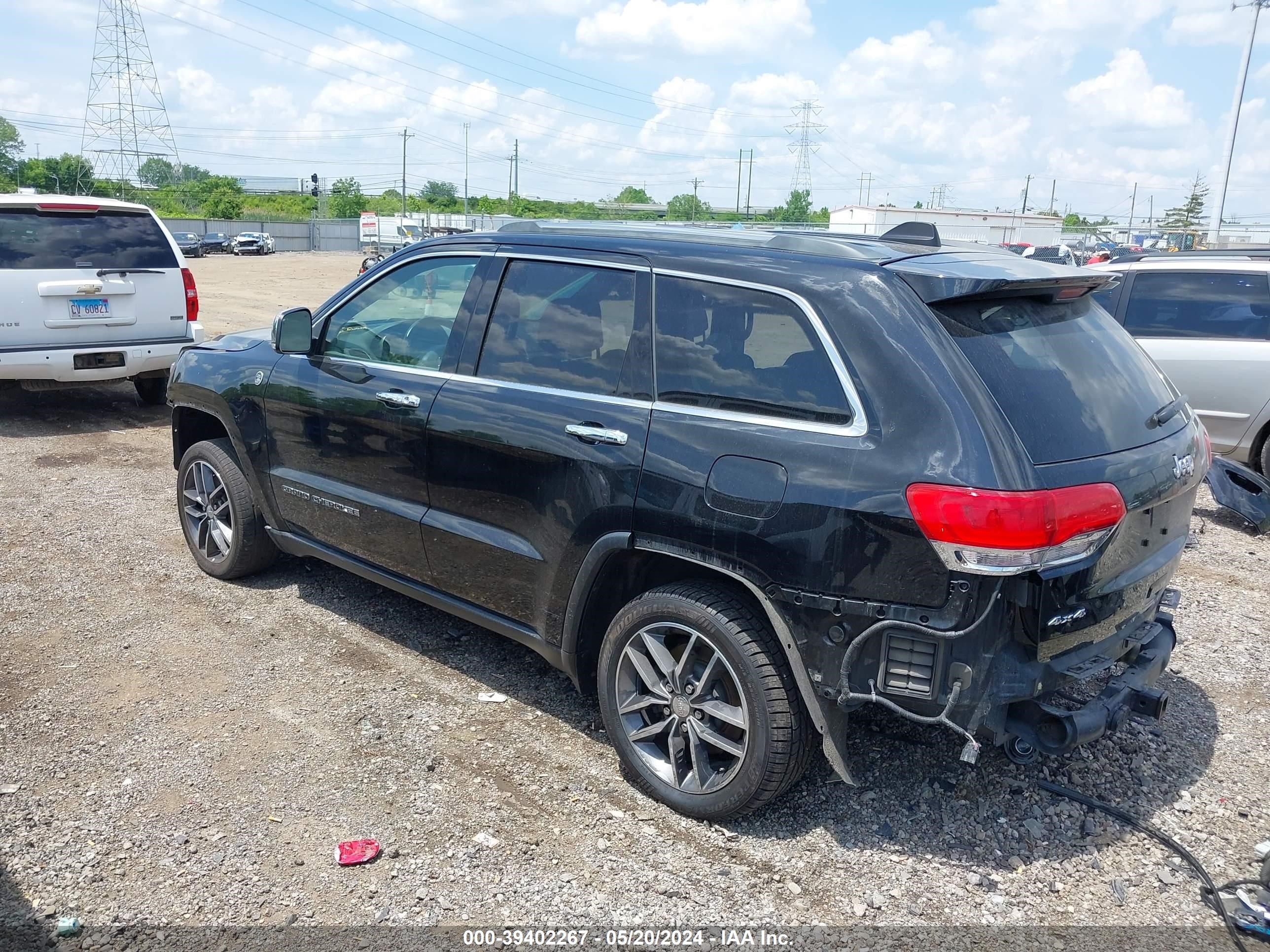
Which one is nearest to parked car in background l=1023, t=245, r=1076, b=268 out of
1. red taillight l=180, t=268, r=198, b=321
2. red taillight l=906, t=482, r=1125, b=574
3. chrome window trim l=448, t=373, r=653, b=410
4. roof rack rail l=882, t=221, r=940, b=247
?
red taillight l=180, t=268, r=198, b=321

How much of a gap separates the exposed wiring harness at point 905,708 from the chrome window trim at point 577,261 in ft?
4.90

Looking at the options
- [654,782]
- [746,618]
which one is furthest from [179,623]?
[746,618]

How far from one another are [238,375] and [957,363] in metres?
3.64

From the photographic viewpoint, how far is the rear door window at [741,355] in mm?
3141

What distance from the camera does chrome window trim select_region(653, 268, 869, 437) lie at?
9.91 ft

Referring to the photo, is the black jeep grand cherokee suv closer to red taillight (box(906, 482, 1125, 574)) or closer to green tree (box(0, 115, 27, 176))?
red taillight (box(906, 482, 1125, 574))

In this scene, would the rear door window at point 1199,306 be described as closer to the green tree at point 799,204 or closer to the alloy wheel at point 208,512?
the alloy wheel at point 208,512

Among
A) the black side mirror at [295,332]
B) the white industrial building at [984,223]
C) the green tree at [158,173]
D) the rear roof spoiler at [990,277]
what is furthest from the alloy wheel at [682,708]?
the green tree at [158,173]

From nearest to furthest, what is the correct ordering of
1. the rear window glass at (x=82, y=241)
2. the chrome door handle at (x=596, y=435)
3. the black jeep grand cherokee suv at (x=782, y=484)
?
the black jeep grand cherokee suv at (x=782, y=484) → the chrome door handle at (x=596, y=435) → the rear window glass at (x=82, y=241)

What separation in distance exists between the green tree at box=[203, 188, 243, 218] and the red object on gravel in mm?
96936

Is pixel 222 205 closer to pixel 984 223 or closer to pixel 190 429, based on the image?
pixel 984 223

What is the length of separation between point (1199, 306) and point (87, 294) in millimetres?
9019

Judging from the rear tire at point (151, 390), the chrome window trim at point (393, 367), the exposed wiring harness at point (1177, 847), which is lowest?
the exposed wiring harness at point (1177, 847)

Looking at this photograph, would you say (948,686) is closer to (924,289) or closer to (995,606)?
(995,606)
